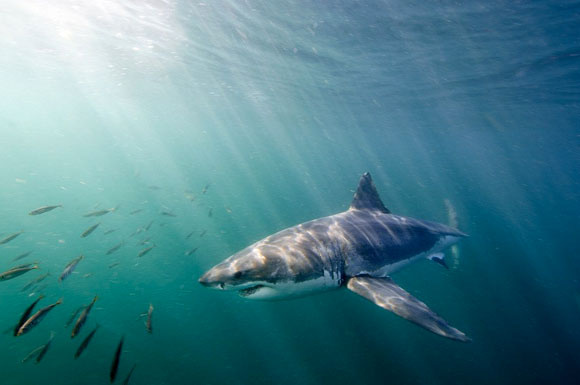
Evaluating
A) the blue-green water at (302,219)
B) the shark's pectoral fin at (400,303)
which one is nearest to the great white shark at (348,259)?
the shark's pectoral fin at (400,303)

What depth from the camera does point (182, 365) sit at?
9.51 meters

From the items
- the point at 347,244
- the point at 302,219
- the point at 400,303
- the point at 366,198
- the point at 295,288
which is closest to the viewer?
the point at 400,303

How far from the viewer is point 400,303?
4.33 metres

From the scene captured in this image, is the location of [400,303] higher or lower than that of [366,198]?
lower

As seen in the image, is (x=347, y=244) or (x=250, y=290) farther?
(x=347, y=244)

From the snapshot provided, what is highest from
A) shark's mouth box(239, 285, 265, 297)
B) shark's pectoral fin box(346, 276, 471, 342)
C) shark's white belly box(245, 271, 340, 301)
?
shark's mouth box(239, 285, 265, 297)

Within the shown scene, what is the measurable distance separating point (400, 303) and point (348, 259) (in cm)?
142

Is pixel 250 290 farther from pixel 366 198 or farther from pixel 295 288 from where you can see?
pixel 366 198

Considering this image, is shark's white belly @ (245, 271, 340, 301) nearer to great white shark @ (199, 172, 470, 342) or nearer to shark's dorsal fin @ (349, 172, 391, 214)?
great white shark @ (199, 172, 470, 342)

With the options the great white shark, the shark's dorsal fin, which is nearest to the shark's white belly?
the great white shark

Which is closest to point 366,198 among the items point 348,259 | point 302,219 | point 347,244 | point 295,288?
point 347,244

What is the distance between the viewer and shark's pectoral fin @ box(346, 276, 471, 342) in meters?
3.72

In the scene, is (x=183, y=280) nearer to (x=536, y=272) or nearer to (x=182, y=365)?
(x=182, y=365)

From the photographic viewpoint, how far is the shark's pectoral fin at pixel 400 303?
3.72 meters
